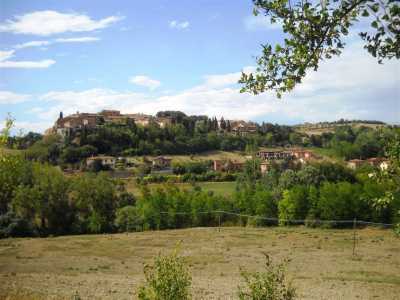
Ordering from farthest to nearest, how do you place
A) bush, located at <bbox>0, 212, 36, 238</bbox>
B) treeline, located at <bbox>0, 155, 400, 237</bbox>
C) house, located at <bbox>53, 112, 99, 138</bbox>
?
house, located at <bbox>53, 112, 99, 138</bbox>, treeline, located at <bbox>0, 155, 400, 237</bbox>, bush, located at <bbox>0, 212, 36, 238</bbox>

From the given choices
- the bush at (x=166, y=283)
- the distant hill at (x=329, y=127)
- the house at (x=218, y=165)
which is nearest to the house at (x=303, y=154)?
the house at (x=218, y=165)

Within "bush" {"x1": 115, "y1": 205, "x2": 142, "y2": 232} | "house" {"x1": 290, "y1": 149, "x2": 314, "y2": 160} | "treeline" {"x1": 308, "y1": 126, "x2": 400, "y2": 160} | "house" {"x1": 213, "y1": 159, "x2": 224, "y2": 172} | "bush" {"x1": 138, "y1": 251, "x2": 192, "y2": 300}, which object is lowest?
"bush" {"x1": 115, "y1": 205, "x2": 142, "y2": 232}

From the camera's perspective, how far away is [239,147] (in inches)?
3826

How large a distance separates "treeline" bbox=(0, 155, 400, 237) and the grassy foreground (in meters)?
2.35

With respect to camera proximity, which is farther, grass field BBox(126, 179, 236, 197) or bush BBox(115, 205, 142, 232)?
grass field BBox(126, 179, 236, 197)

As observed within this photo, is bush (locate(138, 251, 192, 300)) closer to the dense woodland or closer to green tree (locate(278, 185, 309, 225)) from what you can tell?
the dense woodland

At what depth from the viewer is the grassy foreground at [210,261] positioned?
14.3 metres

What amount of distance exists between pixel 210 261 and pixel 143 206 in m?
17.5

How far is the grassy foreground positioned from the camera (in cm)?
1434

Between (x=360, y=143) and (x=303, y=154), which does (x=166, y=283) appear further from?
(x=303, y=154)

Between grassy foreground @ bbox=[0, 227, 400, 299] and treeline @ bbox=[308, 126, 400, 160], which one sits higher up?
treeline @ bbox=[308, 126, 400, 160]

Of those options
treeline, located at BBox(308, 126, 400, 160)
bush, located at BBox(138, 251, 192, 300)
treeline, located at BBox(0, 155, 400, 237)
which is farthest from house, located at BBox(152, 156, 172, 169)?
bush, located at BBox(138, 251, 192, 300)

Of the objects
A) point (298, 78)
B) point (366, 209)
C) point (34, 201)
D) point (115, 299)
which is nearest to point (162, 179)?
point (34, 201)

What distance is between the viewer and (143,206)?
38688 millimetres
